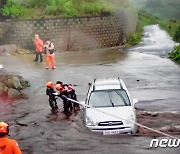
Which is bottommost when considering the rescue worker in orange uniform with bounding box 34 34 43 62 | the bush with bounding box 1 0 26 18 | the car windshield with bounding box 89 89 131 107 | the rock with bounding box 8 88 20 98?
the rock with bounding box 8 88 20 98

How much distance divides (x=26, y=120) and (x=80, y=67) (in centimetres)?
1146

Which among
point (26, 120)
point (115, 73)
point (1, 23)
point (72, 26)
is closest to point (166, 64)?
point (115, 73)

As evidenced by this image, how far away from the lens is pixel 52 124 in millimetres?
13023

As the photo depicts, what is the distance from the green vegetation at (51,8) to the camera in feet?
103

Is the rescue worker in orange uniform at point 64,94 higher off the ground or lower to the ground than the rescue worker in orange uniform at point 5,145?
lower

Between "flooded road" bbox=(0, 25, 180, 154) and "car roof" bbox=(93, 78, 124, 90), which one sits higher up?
"car roof" bbox=(93, 78, 124, 90)

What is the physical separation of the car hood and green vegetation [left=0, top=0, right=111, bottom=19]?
20373 millimetres

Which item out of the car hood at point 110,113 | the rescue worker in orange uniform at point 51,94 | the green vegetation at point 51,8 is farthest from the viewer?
the green vegetation at point 51,8

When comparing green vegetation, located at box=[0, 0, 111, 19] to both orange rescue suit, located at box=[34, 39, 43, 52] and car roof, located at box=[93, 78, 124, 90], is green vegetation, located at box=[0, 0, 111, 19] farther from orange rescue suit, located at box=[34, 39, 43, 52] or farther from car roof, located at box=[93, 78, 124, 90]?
car roof, located at box=[93, 78, 124, 90]

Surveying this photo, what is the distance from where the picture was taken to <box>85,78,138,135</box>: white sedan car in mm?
11320

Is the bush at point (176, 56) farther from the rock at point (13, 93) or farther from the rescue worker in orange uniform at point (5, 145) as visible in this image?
the rescue worker in orange uniform at point (5, 145)

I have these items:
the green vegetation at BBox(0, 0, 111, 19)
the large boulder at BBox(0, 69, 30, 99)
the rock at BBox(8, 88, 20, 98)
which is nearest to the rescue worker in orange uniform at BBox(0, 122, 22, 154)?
the large boulder at BBox(0, 69, 30, 99)

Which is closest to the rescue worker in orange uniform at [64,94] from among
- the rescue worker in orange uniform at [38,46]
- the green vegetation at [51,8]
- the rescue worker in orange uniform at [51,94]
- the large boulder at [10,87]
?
the rescue worker in orange uniform at [51,94]

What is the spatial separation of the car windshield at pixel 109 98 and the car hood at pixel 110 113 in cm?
35
